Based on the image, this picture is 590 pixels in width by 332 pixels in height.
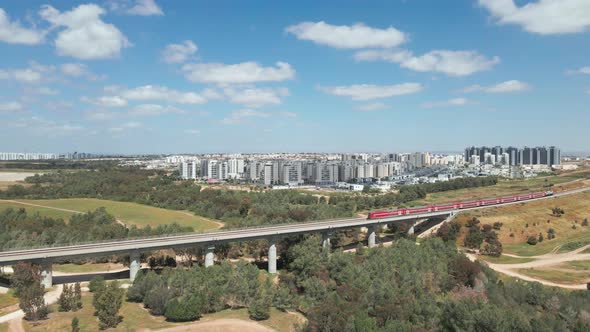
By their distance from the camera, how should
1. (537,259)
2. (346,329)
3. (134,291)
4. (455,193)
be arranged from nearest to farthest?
(346,329) → (134,291) → (537,259) → (455,193)

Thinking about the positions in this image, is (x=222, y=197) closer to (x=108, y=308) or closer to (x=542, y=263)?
(x=108, y=308)

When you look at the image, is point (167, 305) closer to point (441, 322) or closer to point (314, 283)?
point (314, 283)

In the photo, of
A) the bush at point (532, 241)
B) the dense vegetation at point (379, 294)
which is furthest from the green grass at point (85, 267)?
the bush at point (532, 241)

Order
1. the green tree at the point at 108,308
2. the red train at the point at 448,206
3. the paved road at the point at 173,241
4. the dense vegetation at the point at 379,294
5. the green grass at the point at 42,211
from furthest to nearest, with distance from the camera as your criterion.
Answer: the green grass at the point at 42,211 → the red train at the point at 448,206 → the paved road at the point at 173,241 → the green tree at the point at 108,308 → the dense vegetation at the point at 379,294

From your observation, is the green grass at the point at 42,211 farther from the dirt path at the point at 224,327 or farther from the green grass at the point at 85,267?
the dirt path at the point at 224,327

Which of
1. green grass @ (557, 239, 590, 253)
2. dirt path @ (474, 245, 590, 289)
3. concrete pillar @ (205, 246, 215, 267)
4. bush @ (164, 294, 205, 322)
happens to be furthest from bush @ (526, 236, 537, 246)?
bush @ (164, 294, 205, 322)

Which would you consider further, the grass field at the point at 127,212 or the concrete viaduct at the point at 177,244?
the grass field at the point at 127,212

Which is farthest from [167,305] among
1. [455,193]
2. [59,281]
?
[455,193]
